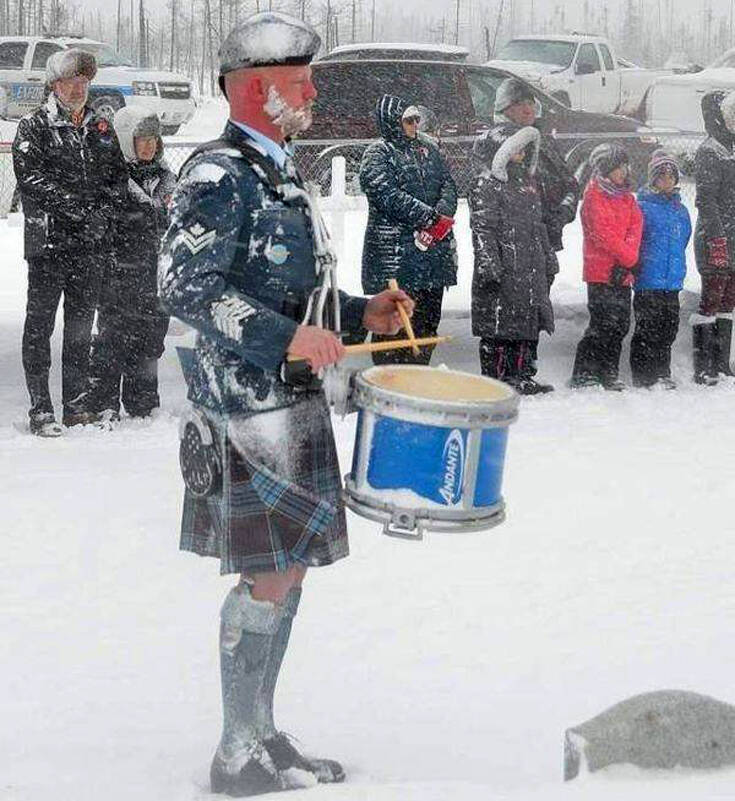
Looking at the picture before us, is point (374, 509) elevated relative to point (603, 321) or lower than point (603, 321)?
elevated

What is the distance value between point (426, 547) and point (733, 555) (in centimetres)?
121

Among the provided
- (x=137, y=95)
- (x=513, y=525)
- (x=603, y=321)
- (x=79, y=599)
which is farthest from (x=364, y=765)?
(x=137, y=95)

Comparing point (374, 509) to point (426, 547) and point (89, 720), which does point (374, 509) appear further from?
point (426, 547)

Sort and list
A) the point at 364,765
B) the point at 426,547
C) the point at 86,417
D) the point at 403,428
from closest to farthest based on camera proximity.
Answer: the point at 403,428 < the point at 364,765 < the point at 426,547 < the point at 86,417

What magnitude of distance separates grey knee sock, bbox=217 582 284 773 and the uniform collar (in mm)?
1040

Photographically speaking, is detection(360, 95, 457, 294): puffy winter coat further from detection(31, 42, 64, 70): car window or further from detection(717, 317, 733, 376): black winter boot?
detection(31, 42, 64, 70): car window

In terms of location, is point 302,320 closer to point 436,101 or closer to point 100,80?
point 436,101

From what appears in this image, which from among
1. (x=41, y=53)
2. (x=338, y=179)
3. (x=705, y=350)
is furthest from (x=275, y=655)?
(x=41, y=53)

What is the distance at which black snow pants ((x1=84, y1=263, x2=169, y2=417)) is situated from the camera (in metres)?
7.69

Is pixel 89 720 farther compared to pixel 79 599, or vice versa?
pixel 79 599

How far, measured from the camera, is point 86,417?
25.1ft

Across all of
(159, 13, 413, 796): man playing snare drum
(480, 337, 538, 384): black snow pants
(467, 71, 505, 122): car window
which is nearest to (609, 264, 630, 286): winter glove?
(480, 337, 538, 384): black snow pants

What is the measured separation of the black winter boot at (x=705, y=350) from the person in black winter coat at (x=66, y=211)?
3865 millimetres

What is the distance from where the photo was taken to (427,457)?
3455mm
